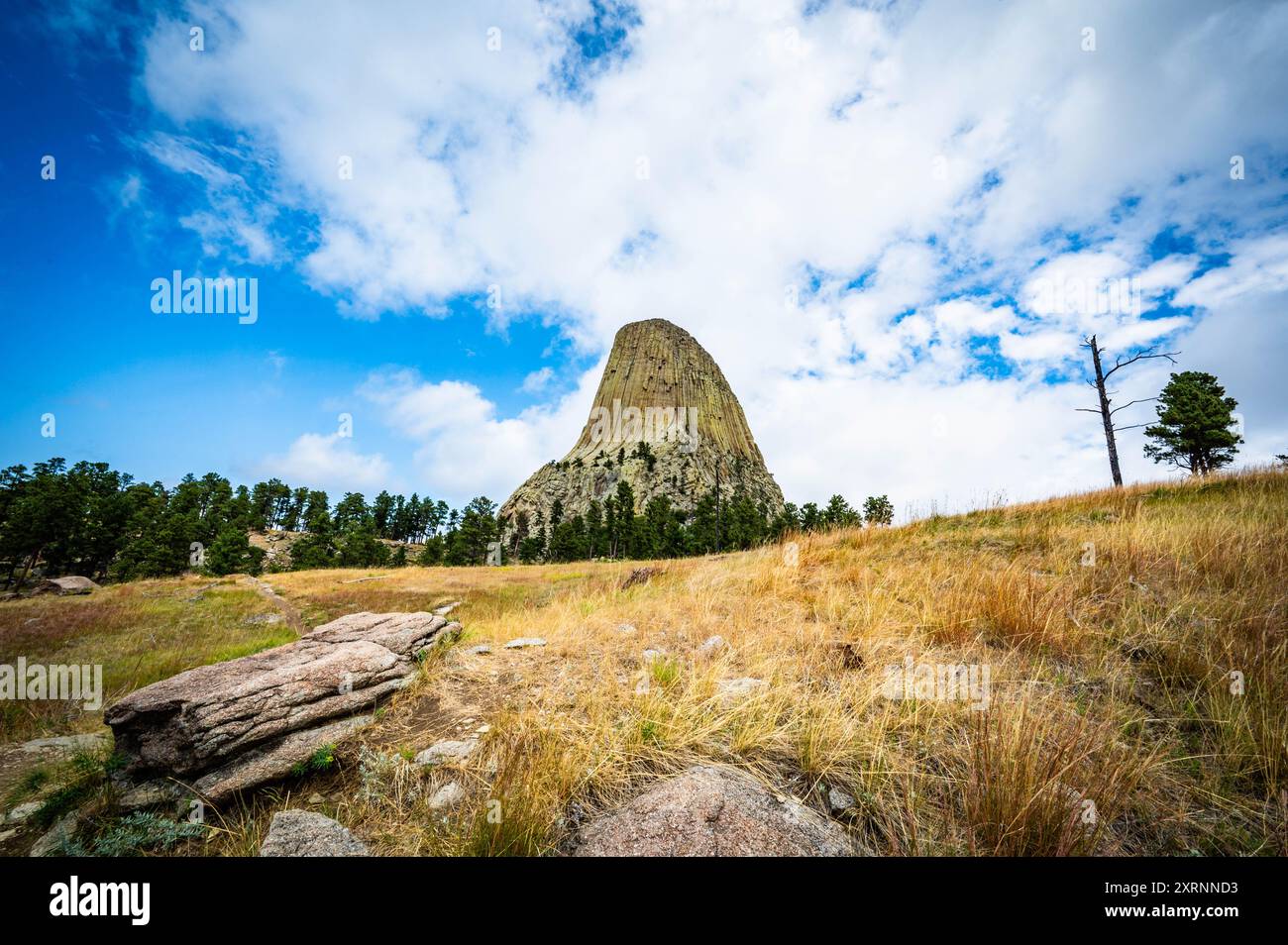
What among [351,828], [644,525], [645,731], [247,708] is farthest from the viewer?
[644,525]

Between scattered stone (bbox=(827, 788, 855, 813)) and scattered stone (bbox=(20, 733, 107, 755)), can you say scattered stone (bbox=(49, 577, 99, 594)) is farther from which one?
scattered stone (bbox=(827, 788, 855, 813))

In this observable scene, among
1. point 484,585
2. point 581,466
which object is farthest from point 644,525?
point 581,466

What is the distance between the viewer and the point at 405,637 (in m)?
5.60

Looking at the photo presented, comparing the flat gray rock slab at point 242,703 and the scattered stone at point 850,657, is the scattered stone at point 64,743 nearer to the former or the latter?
the flat gray rock slab at point 242,703

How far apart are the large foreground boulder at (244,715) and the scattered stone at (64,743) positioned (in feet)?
10.3

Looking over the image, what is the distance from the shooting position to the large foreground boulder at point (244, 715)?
134 inches

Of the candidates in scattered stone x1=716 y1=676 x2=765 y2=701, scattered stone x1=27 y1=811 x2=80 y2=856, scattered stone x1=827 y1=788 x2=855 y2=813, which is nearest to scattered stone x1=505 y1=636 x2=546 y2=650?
scattered stone x1=716 y1=676 x2=765 y2=701

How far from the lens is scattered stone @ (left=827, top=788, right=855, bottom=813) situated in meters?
2.19

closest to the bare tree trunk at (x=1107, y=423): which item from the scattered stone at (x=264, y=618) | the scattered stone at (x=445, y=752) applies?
the scattered stone at (x=445, y=752)

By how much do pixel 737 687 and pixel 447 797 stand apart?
215 centimetres

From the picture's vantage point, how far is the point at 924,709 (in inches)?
112

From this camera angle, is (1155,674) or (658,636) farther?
(658,636)
